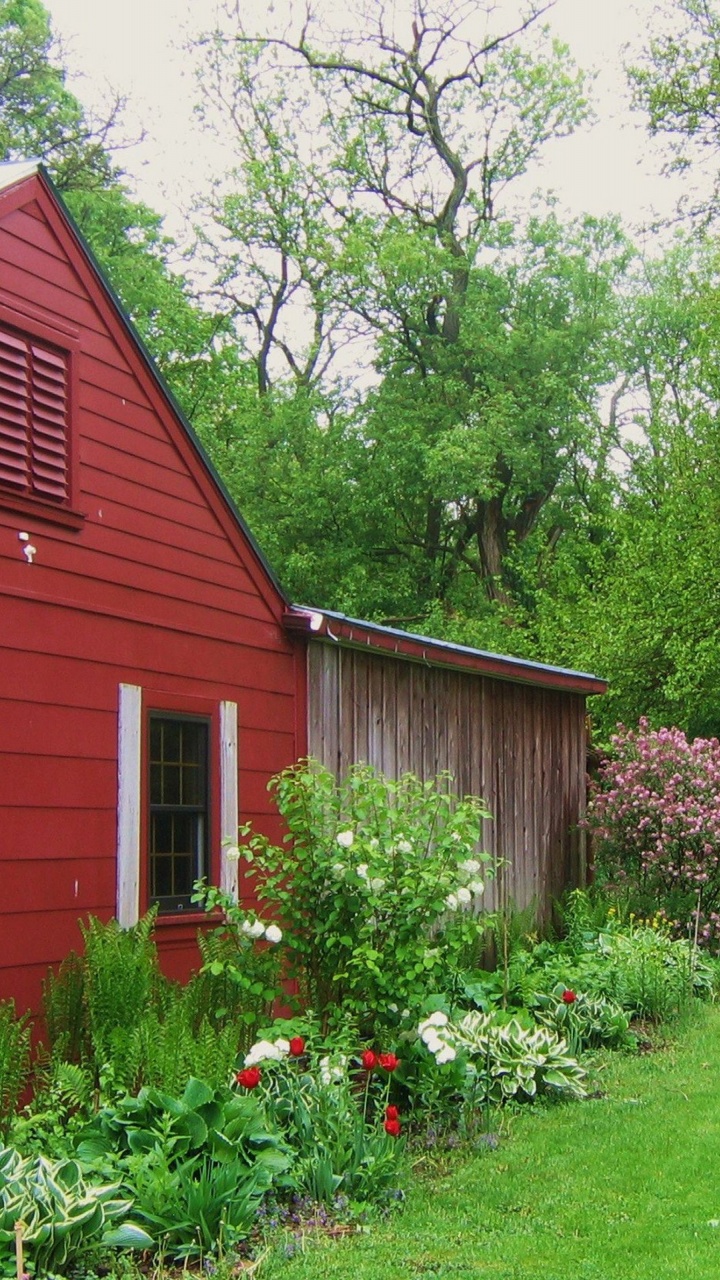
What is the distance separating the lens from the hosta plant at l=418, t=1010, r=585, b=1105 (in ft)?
26.4

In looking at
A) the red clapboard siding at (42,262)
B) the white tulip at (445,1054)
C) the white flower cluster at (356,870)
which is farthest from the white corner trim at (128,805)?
the red clapboard siding at (42,262)

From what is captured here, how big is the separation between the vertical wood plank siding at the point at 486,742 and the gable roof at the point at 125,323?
0.98 m

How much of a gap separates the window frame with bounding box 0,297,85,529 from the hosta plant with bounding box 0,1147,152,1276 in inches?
139

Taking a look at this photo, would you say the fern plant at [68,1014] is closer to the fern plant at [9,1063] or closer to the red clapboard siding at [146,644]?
the fern plant at [9,1063]

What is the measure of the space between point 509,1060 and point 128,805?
2747mm

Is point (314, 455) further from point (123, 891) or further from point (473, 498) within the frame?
point (123, 891)

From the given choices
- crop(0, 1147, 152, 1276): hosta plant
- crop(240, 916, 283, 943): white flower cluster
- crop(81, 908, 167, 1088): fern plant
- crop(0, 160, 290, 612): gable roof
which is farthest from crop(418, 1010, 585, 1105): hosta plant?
crop(0, 160, 290, 612): gable roof

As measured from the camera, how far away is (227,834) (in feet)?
30.4

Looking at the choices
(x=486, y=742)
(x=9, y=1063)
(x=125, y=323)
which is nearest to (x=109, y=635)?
(x=125, y=323)

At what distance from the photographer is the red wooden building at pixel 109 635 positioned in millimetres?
7531

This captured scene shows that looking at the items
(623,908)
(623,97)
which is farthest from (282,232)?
(623,908)

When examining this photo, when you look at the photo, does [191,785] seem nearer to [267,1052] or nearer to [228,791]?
[228,791]

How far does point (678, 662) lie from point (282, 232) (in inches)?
620

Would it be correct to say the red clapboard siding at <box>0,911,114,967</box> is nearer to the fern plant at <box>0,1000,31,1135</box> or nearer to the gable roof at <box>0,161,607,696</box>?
the fern plant at <box>0,1000,31,1135</box>
